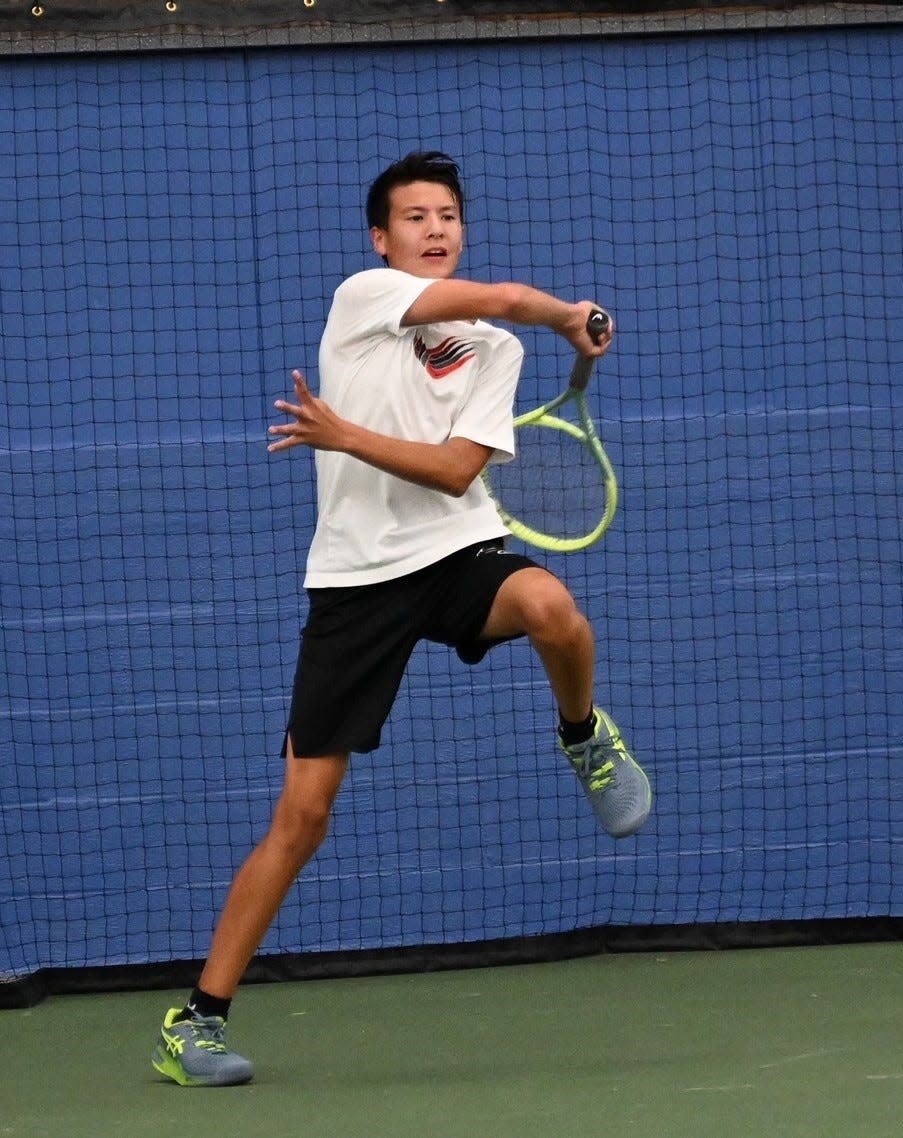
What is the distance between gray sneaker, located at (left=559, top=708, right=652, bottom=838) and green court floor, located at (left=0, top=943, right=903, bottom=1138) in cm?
51

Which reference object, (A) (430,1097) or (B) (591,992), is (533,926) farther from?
(A) (430,1097)

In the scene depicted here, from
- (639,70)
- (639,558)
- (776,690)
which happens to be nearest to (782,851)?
(776,690)

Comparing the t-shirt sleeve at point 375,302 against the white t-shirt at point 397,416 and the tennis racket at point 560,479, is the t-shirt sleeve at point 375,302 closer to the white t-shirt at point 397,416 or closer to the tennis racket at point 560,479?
the white t-shirt at point 397,416

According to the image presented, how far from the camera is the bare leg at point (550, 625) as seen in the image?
344 centimetres

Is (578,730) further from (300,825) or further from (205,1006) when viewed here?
(205,1006)

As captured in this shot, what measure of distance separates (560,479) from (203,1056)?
7.04 feet

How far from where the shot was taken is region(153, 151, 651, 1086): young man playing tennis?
354 centimetres

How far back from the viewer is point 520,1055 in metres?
4.00

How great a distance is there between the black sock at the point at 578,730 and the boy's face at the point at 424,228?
93cm

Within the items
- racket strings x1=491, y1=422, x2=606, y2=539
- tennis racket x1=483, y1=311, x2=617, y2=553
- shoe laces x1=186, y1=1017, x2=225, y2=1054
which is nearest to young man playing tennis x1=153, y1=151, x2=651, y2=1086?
shoe laces x1=186, y1=1017, x2=225, y2=1054

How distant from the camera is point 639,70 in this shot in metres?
5.55

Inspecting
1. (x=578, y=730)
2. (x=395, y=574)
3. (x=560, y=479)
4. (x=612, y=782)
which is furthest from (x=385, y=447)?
(x=560, y=479)

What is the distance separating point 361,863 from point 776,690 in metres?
1.37

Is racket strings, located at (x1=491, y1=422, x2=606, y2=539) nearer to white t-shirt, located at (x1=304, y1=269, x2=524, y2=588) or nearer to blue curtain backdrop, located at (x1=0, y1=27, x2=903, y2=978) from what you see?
blue curtain backdrop, located at (x1=0, y1=27, x2=903, y2=978)
